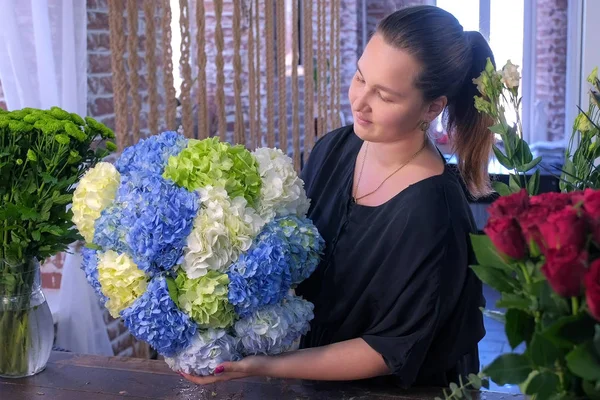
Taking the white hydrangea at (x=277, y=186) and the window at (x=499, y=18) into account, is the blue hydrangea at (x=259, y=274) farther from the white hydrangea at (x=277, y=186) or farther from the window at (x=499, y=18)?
the window at (x=499, y=18)

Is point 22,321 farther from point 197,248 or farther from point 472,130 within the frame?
point 472,130

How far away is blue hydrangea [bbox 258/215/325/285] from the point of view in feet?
4.17

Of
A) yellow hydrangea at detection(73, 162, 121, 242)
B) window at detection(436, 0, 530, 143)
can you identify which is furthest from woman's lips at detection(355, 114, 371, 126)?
window at detection(436, 0, 530, 143)

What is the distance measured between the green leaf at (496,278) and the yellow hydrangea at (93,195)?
694 millimetres

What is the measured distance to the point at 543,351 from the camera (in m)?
0.73

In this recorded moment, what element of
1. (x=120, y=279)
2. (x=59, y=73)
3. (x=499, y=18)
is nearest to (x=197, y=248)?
(x=120, y=279)

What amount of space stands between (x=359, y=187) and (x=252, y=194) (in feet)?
1.36

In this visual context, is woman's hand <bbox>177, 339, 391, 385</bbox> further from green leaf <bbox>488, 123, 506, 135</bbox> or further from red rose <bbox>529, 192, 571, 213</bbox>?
red rose <bbox>529, 192, 571, 213</bbox>

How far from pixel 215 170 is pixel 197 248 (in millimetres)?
131

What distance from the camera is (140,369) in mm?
1517

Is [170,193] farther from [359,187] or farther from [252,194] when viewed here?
[359,187]

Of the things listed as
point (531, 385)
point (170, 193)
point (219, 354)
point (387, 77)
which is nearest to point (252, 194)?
point (170, 193)

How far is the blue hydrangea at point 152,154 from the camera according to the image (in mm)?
1273

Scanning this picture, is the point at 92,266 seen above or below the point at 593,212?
below
